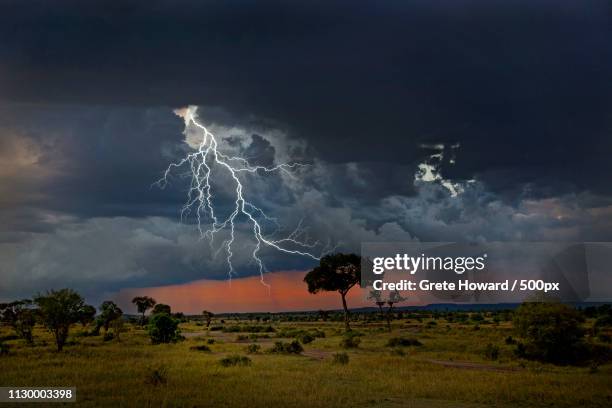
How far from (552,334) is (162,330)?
32934mm

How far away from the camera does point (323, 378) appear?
26.4 meters

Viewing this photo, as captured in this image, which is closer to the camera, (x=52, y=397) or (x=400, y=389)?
(x=52, y=397)

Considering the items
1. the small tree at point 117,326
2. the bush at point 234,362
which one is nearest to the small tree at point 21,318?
the small tree at point 117,326

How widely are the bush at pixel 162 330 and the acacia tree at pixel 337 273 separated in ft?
78.6

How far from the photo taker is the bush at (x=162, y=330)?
172 ft

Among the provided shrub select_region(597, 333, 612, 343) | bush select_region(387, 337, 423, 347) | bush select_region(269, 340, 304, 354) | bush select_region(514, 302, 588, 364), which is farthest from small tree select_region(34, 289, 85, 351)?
shrub select_region(597, 333, 612, 343)

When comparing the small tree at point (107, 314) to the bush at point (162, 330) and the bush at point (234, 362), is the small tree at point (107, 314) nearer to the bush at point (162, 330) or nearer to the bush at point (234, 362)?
the bush at point (162, 330)

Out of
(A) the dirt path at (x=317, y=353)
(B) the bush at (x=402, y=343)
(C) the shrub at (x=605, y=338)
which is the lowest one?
(A) the dirt path at (x=317, y=353)

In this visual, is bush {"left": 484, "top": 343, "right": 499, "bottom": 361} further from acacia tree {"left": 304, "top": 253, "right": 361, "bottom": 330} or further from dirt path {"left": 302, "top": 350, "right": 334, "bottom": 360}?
acacia tree {"left": 304, "top": 253, "right": 361, "bottom": 330}

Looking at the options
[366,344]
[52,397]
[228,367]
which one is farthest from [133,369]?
[366,344]

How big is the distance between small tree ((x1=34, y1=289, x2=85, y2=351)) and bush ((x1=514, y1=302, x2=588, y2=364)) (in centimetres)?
3167

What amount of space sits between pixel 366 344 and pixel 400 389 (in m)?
24.7

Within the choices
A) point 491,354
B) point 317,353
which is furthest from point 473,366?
point 317,353

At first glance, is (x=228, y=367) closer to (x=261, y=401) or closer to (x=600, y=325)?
(x=261, y=401)
